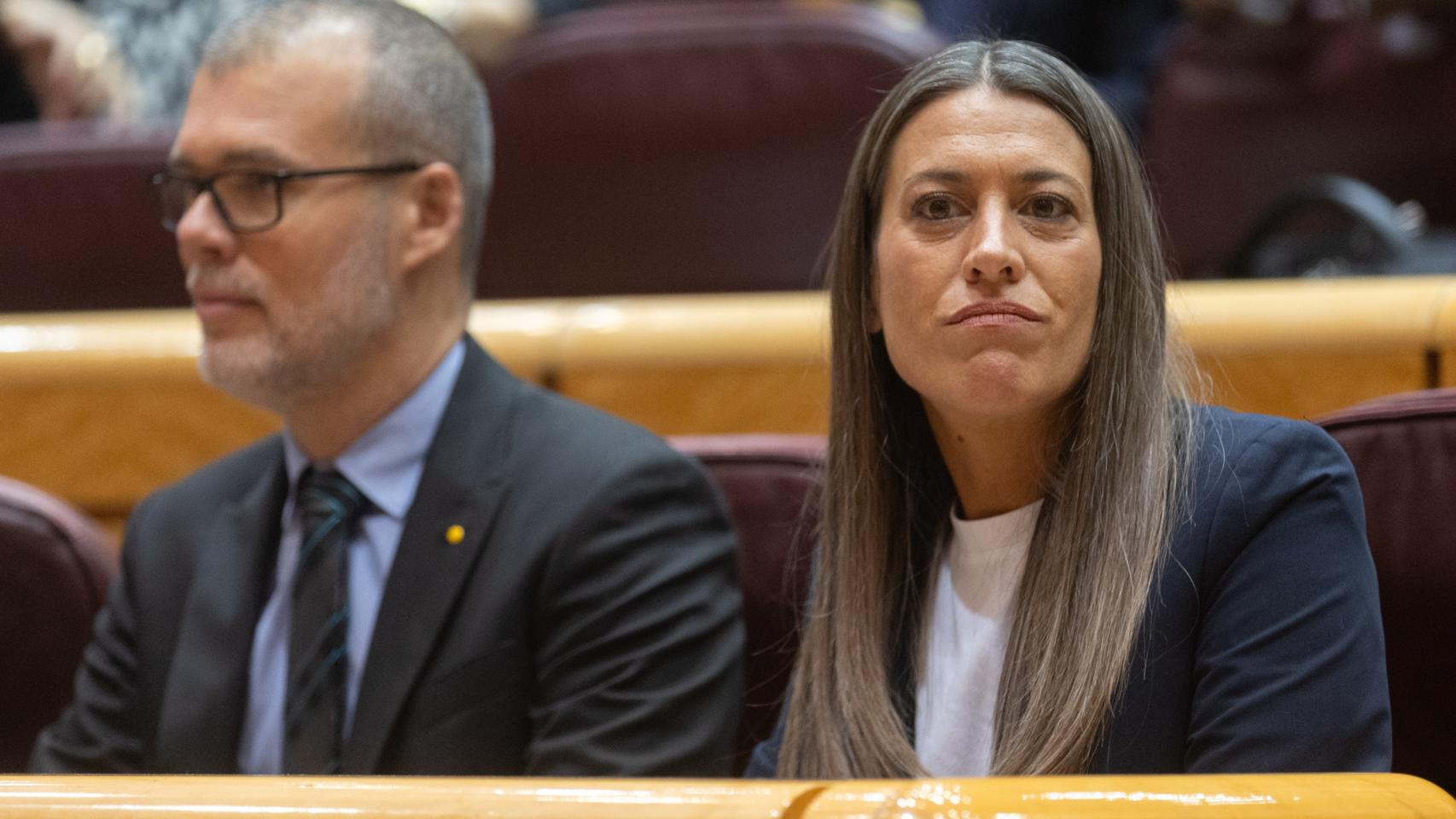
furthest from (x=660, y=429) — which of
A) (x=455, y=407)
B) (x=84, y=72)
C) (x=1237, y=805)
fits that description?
(x=84, y=72)

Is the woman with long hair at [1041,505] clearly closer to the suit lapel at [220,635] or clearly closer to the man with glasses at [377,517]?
the man with glasses at [377,517]

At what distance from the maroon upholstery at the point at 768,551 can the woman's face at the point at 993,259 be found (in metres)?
0.14

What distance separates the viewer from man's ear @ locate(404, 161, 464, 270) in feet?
2.23

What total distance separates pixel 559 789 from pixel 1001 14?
94 centimetres

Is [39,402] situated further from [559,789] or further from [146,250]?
[559,789]

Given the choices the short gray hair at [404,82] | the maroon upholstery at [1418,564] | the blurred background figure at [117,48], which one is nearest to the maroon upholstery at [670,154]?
the blurred background figure at [117,48]

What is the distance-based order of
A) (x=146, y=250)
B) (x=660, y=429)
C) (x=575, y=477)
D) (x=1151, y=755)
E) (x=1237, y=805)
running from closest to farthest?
(x=1237, y=805)
(x=1151, y=755)
(x=575, y=477)
(x=660, y=429)
(x=146, y=250)

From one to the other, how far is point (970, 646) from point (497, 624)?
0.19 metres

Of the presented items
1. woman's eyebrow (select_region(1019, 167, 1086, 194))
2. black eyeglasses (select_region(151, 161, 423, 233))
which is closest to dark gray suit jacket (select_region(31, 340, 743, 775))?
black eyeglasses (select_region(151, 161, 423, 233))

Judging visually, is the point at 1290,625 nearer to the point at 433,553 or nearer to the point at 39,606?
the point at 433,553

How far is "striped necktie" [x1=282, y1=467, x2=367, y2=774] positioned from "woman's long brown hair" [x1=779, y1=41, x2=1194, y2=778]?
188 mm

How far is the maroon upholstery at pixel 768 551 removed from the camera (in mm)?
618

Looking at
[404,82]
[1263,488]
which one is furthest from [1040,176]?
[404,82]

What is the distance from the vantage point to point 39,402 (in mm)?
851
